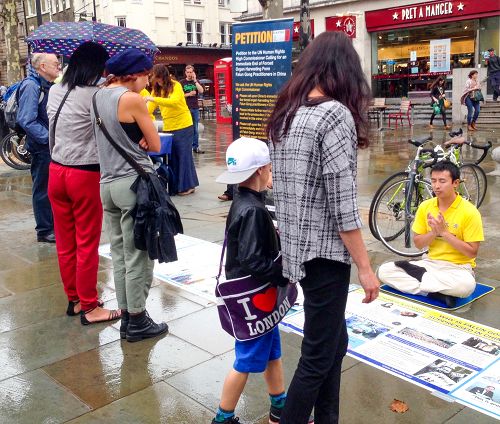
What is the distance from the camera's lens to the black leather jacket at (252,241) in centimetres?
247

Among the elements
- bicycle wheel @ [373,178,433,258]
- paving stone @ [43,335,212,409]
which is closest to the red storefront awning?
bicycle wheel @ [373,178,433,258]

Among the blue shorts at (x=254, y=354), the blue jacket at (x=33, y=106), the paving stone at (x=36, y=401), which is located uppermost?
the blue jacket at (x=33, y=106)

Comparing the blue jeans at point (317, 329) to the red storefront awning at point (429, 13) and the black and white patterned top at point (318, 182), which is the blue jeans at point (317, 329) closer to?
the black and white patterned top at point (318, 182)

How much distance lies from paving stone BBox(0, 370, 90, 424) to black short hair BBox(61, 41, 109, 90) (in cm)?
191

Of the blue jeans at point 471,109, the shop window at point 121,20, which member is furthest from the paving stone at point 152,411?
the shop window at point 121,20

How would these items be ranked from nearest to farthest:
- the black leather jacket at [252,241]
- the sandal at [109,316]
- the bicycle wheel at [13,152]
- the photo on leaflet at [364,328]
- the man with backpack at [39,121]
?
the black leather jacket at [252,241]
the photo on leaflet at [364,328]
the sandal at [109,316]
the man with backpack at [39,121]
the bicycle wheel at [13,152]

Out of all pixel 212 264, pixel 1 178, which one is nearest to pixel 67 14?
pixel 1 178

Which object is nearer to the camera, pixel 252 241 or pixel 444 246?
pixel 252 241

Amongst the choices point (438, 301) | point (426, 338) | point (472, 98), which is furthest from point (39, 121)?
point (472, 98)

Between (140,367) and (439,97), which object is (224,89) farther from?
(140,367)

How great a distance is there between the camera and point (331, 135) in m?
2.23

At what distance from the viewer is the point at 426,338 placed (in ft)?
12.4

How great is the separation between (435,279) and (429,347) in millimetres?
869

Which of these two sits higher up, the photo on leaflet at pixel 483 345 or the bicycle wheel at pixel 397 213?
the bicycle wheel at pixel 397 213
